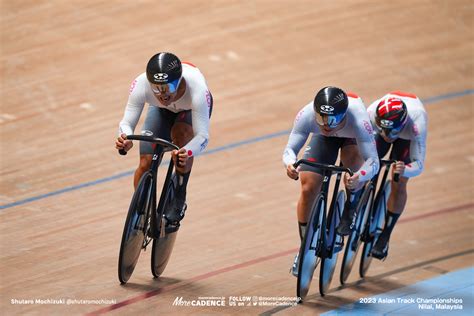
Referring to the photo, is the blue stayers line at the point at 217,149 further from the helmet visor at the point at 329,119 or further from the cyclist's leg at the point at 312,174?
the helmet visor at the point at 329,119

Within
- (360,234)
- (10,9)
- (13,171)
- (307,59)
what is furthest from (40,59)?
(360,234)

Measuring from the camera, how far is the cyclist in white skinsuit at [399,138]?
618cm

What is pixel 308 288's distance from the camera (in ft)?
19.2

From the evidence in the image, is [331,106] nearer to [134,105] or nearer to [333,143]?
[333,143]

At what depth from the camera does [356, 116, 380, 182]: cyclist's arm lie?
5.73 m

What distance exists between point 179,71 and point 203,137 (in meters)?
0.39

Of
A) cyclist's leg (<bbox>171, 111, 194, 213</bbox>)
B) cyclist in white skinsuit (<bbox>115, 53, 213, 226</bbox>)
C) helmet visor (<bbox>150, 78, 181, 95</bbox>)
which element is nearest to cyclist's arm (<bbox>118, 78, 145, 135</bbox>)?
cyclist in white skinsuit (<bbox>115, 53, 213, 226</bbox>)

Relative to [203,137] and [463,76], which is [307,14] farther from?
[203,137]

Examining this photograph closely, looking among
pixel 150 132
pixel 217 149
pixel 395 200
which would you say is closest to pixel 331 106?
pixel 150 132

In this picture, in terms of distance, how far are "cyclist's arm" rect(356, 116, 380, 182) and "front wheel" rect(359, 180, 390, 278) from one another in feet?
Answer: 2.77

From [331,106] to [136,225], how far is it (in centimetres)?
126

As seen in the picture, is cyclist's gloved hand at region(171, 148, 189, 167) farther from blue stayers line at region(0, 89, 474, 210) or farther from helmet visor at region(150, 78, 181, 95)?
blue stayers line at region(0, 89, 474, 210)

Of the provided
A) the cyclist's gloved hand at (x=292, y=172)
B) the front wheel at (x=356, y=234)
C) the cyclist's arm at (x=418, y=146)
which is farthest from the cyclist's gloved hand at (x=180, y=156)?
the cyclist's arm at (x=418, y=146)

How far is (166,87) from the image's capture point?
17.7 ft
